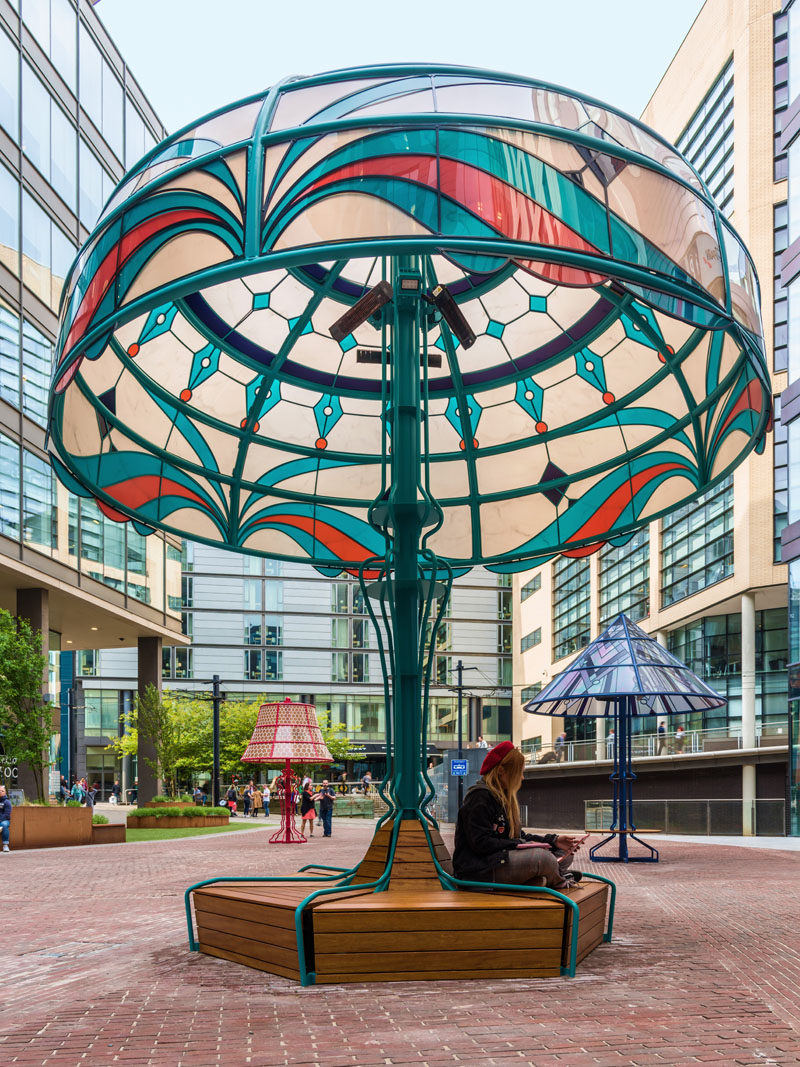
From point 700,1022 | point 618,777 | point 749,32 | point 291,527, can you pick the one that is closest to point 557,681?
point 618,777

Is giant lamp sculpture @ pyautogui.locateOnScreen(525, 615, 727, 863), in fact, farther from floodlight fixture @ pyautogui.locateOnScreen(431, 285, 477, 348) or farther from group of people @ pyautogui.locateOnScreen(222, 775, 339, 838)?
floodlight fixture @ pyautogui.locateOnScreen(431, 285, 477, 348)

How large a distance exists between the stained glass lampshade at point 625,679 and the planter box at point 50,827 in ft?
45.6

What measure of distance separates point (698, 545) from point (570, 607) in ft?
80.2

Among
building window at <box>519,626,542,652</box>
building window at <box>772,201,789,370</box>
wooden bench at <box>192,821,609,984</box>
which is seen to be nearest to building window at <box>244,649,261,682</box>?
building window at <box>519,626,542,652</box>

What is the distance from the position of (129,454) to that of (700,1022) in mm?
6810

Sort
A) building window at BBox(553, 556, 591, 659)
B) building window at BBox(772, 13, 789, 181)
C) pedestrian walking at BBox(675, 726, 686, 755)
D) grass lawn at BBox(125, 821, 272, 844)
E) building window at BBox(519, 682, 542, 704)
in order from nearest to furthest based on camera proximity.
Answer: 1. grass lawn at BBox(125, 821, 272, 844)
2. pedestrian walking at BBox(675, 726, 686, 755)
3. building window at BBox(772, 13, 789, 181)
4. building window at BBox(553, 556, 591, 659)
5. building window at BBox(519, 682, 542, 704)

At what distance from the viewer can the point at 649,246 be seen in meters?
6.24

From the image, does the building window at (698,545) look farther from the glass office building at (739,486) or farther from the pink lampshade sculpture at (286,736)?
the pink lampshade sculpture at (286,736)

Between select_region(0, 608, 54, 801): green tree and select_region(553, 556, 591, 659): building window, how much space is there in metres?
43.7

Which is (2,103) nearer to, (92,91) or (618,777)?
(92,91)

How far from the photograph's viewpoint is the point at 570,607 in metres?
76.1

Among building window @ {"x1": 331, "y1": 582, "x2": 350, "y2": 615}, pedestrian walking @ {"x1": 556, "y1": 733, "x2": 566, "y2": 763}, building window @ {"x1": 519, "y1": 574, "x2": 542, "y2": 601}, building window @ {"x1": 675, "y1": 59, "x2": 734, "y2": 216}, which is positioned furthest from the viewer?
building window @ {"x1": 331, "y1": 582, "x2": 350, "y2": 615}

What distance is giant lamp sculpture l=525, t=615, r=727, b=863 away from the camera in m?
19.1

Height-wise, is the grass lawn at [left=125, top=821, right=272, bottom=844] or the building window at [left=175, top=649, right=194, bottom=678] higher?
the building window at [left=175, top=649, right=194, bottom=678]
